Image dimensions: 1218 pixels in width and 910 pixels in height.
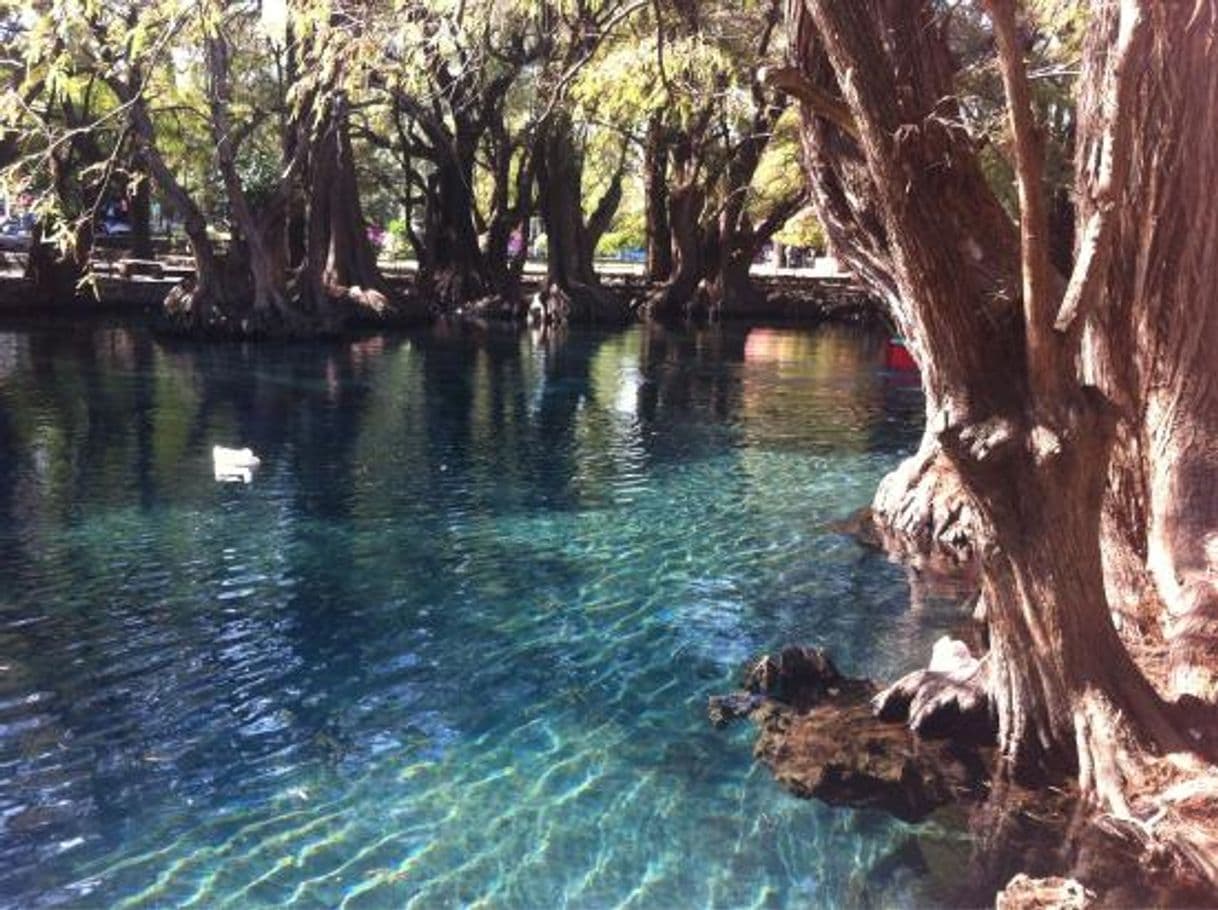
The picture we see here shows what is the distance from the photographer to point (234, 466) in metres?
13.5

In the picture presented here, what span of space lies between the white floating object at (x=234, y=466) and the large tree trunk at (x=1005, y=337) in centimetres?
920

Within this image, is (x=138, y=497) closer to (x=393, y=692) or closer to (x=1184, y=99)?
(x=393, y=692)

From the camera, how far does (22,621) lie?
8.57 meters

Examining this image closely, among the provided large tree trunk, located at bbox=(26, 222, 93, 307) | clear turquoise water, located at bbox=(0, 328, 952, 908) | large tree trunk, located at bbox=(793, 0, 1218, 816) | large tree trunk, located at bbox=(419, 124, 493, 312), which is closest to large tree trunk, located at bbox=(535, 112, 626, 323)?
large tree trunk, located at bbox=(419, 124, 493, 312)

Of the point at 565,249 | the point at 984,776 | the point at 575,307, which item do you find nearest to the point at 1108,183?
the point at 984,776

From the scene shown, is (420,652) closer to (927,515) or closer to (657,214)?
(927,515)

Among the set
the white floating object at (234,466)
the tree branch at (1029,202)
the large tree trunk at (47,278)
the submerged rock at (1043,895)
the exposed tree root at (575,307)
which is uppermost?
the tree branch at (1029,202)

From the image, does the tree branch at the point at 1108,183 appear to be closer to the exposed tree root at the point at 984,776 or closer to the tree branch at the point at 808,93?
the tree branch at the point at 808,93

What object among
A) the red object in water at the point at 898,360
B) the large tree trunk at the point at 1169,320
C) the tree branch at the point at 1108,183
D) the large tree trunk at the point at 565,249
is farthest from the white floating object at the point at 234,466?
the large tree trunk at the point at 565,249

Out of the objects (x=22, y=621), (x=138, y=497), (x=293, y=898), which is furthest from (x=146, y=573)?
(x=293, y=898)

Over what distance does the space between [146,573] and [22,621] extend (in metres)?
1.34

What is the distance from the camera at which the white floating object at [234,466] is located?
13391mm

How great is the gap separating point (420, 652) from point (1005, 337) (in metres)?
4.62


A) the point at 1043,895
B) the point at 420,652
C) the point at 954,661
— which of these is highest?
the point at 954,661
